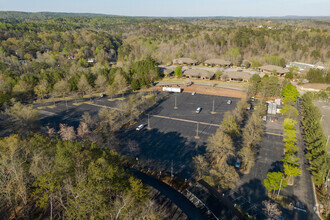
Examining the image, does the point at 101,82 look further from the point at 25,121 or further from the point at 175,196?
the point at 175,196

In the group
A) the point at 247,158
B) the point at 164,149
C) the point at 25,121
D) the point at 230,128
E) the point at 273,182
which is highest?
the point at 25,121

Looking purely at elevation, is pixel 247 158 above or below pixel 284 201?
above

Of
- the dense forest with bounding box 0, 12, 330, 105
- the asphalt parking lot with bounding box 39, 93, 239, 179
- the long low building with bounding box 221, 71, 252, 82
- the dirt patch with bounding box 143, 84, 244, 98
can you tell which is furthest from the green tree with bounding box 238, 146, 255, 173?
the long low building with bounding box 221, 71, 252, 82

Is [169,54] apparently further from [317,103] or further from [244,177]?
[244,177]

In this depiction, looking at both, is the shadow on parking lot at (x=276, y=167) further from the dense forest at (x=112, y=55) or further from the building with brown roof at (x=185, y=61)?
the building with brown roof at (x=185, y=61)

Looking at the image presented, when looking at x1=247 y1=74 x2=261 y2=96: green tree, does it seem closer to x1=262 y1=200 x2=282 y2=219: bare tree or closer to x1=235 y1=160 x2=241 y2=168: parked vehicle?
x1=235 y1=160 x2=241 y2=168: parked vehicle

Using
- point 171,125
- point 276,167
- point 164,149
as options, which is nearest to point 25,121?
point 164,149

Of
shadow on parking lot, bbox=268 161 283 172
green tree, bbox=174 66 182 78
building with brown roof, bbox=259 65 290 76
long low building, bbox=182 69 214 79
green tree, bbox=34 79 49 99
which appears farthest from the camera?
building with brown roof, bbox=259 65 290 76
